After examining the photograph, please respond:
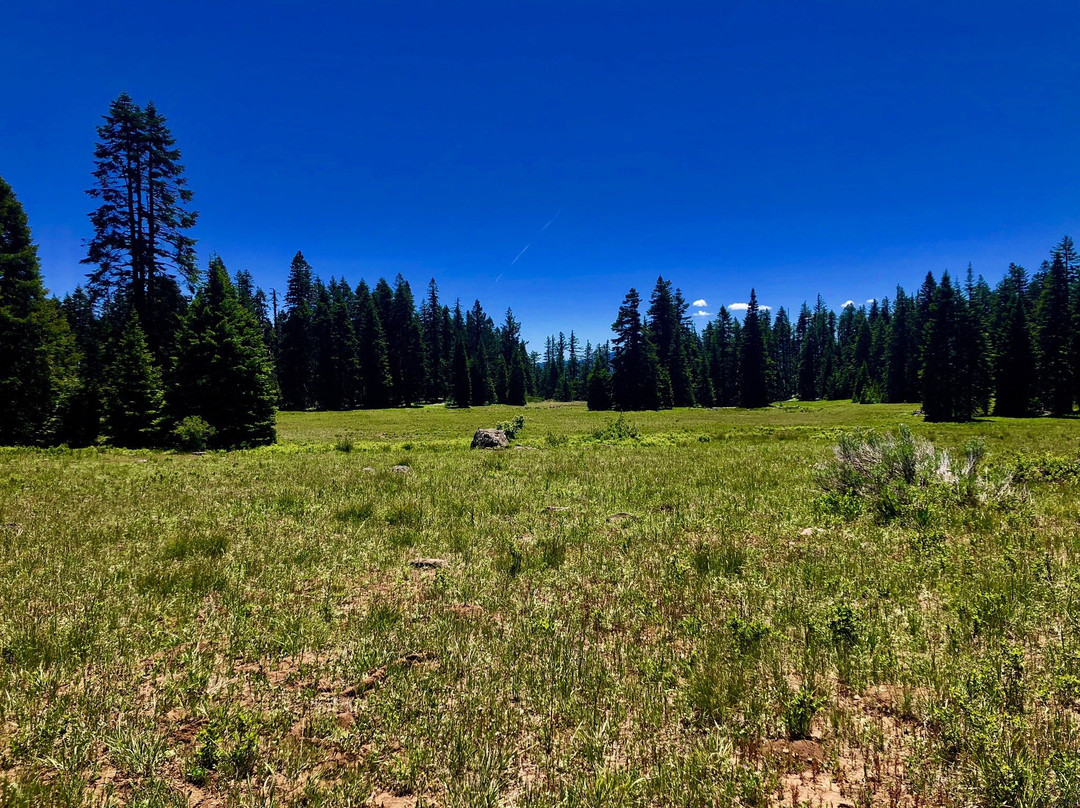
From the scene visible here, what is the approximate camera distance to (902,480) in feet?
31.5

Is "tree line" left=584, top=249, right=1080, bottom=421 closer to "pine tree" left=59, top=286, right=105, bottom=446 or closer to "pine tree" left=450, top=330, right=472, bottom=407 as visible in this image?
"pine tree" left=450, top=330, right=472, bottom=407

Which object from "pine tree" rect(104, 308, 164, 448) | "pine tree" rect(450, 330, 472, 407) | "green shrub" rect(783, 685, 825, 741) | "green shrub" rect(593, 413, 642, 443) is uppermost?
"pine tree" rect(450, 330, 472, 407)

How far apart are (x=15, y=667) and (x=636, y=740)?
5.43 metres

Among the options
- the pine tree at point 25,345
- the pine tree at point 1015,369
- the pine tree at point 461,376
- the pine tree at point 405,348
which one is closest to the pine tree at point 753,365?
the pine tree at point 1015,369

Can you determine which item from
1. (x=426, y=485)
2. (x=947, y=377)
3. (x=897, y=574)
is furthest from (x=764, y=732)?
(x=947, y=377)

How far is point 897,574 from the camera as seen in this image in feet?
18.6

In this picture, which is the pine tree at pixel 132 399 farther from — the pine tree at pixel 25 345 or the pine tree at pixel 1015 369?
the pine tree at pixel 1015 369

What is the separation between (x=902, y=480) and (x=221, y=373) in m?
31.3

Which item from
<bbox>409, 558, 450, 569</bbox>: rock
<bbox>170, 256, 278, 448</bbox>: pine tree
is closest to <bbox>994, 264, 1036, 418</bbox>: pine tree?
<bbox>409, 558, 450, 569</bbox>: rock

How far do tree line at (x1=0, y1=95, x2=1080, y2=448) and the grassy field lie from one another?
1866 cm

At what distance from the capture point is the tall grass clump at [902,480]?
8.44m

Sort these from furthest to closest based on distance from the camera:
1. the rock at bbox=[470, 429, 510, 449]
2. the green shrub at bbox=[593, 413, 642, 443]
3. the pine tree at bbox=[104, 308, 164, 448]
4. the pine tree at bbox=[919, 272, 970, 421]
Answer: the pine tree at bbox=[919, 272, 970, 421] < the green shrub at bbox=[593, 413, 642, 443] < the rock at bbox=[470, 429, 510, 449] < the pine tree at bbox=[104, 308, 164, 448]

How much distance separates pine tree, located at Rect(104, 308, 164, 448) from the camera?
22734 mm

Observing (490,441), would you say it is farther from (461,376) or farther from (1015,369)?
(1015,369)
